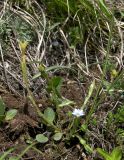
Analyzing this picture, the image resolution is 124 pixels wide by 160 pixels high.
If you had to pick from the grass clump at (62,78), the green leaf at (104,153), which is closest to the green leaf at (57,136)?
the grass clump at (62,78)

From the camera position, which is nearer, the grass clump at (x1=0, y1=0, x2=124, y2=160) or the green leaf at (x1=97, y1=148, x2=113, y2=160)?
the green leaf at (x1=97, y1=148, x2=113, y2=160)

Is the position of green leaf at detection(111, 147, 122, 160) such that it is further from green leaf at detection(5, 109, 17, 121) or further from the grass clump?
green leaf at detection(5, 109, 17, 121)

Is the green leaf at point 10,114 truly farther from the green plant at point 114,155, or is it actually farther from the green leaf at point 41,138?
the green plant at point 114,155

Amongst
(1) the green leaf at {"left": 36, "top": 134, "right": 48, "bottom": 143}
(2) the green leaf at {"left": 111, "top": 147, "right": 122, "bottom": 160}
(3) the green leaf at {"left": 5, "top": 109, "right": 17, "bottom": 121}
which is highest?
(3) the green leaf at {"left": 5, "top": 109, "right": 17, "bottom": 121}

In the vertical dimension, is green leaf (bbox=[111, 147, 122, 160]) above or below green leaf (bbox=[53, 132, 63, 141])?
below

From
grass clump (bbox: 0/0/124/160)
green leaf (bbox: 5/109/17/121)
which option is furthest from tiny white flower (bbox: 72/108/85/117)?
green leaf (bbox: 5/109/17/121)

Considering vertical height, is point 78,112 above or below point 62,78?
below

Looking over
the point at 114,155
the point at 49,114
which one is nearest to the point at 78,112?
the point at 49,114

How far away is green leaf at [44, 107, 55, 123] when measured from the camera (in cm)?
160

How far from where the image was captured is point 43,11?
79.6 inches

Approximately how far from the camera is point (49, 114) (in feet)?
5.28

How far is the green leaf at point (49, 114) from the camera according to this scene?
1601 mm

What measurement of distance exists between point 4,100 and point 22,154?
1.05 ft

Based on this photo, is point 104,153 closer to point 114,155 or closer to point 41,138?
point 114,155
